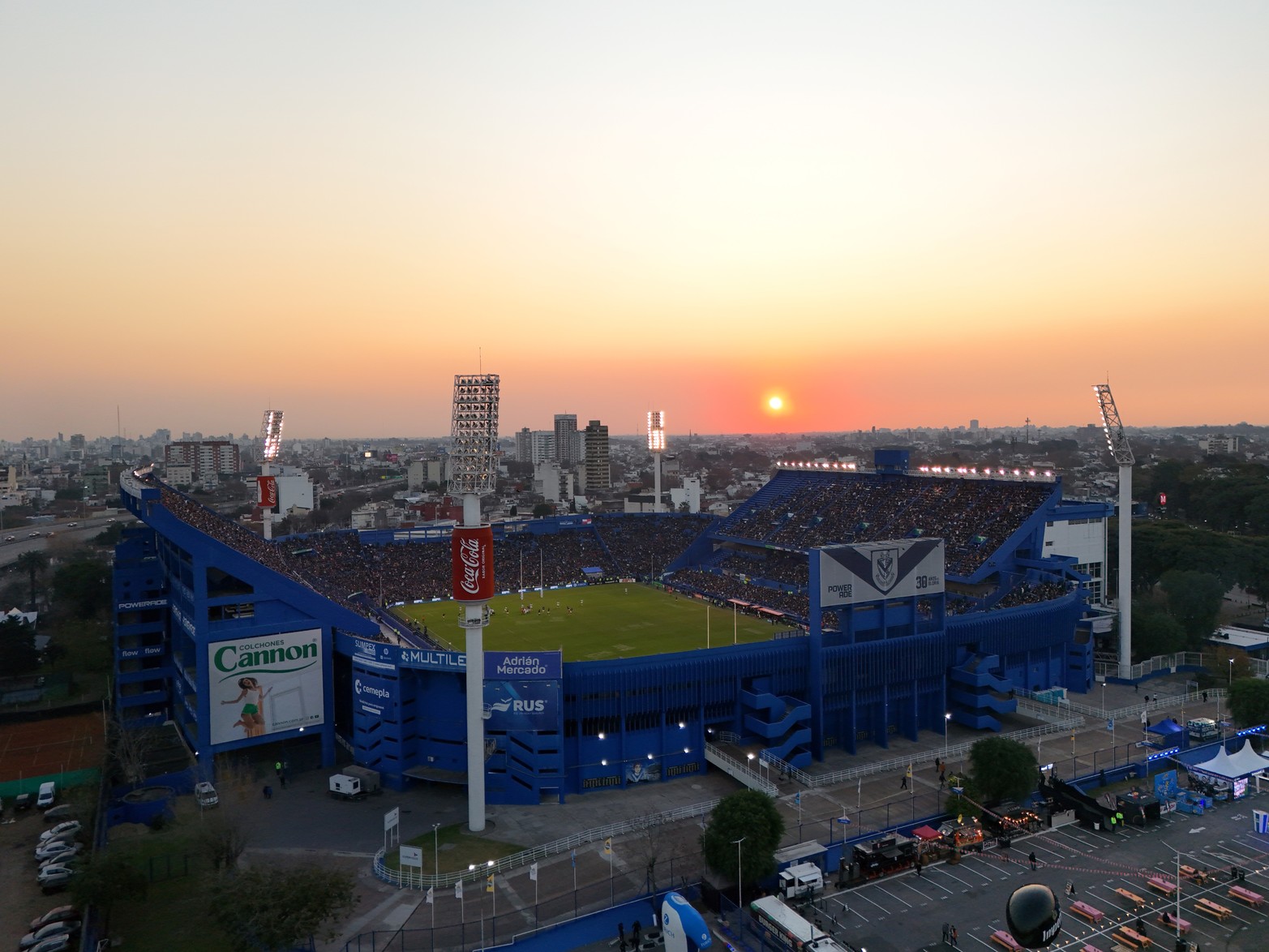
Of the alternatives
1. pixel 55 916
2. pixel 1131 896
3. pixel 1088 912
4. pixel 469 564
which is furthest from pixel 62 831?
pixel 1131 896

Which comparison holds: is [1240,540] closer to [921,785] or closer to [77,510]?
[921,785]

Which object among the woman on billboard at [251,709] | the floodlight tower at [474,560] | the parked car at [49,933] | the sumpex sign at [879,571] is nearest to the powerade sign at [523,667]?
the floodlight tower at [474,560]

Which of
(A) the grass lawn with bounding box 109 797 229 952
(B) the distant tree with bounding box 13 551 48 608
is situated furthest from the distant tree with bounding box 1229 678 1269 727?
(B) the distant tree with bounding box 13 551 48 608

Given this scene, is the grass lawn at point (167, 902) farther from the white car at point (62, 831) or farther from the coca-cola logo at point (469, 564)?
the coca-cola logo at point (469, 564)

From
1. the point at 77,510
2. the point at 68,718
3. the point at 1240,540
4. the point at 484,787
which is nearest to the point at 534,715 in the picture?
the point at 484,787

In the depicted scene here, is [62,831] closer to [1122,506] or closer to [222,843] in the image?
[222,843]

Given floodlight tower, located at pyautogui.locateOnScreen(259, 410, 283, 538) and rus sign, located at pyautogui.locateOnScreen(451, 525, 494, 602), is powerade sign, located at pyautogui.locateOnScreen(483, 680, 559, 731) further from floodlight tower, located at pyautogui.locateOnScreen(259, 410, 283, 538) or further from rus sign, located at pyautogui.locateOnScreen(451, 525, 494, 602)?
floodlight tower, located at pyautogui.locateOnScreen(259, 410, 283, 538)
